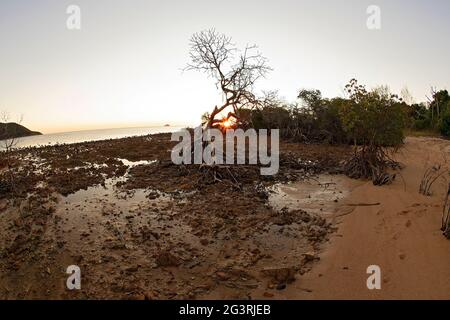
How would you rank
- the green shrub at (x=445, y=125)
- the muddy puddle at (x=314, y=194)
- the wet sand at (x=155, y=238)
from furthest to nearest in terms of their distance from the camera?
the green shrub at (x=445, y=125)
the muddy puddle at (x=314, y=194)
the wet sand at (x=155, y=238)

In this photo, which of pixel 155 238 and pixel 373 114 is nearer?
pixel 155 238

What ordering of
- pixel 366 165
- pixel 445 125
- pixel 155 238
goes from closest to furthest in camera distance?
pixel 155 238
pixel 366 165
pixel 445 125

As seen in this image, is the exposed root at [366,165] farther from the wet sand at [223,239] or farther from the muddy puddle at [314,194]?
the wet sand at [223,239]

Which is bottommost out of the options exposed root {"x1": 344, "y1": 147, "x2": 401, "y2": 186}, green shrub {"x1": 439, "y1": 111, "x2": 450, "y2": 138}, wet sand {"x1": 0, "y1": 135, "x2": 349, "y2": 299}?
wet sand {"x1": 0, "y1": 135, "x2": 349, "y2": 299}

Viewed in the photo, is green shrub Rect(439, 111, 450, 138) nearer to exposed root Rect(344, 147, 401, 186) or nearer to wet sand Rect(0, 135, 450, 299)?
exposed root Rect(344, 147, 401, 186)

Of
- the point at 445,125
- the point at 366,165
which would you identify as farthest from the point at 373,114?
the point at 445,125

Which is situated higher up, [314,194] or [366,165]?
[366,165]

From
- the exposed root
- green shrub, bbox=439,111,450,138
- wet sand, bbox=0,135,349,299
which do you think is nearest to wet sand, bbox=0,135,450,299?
wet sand, bbox=0,135,349,299

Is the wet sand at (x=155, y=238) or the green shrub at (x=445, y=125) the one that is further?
the green shrub at (x=445, y=125)

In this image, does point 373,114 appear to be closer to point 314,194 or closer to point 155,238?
point 314,194

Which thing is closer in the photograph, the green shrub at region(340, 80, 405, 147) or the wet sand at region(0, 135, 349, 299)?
the wet sand at region(0, 135, 349, 299)

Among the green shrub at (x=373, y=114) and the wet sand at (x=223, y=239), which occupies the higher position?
the green shrub at (x=373, y=114)

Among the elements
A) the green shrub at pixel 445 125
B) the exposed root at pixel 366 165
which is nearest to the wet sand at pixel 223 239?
the exposed root at pixel 366 165
